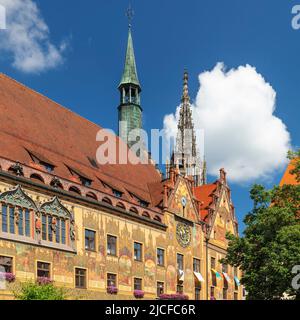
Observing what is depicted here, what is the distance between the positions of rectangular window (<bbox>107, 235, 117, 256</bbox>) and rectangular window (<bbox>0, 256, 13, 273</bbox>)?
780 centimetres

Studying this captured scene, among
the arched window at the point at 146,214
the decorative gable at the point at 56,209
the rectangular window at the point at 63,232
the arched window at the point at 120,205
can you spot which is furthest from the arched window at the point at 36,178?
the arched window at the point at 146,214

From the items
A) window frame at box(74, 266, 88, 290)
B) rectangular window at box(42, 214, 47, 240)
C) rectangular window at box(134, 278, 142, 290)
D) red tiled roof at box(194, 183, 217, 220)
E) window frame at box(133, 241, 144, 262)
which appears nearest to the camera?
rectangular window at box(42, 214, 47, 240)

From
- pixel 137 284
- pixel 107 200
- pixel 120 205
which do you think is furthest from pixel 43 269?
pixel 137 284

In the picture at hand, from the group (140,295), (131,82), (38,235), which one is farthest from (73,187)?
(131,82)

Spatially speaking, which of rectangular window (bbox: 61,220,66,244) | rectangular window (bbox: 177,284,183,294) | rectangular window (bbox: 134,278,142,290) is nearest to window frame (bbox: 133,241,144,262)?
rectangular window (bbox: 134,278,142,290)

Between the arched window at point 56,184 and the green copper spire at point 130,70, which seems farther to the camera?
the green copper spire at point 130,70

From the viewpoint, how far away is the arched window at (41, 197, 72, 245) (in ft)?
87.1

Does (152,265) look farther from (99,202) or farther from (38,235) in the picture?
(38,235)

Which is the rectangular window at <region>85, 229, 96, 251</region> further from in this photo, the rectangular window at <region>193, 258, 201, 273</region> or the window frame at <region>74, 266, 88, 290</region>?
the rectangular window at <region>193, 258, 201, 273</region>

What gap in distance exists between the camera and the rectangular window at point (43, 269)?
2594 cm

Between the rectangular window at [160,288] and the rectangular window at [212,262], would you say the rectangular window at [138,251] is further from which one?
the rectangular window at [212,262]

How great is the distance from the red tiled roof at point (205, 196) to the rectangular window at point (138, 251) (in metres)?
10.5

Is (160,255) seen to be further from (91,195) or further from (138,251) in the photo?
(91,195)

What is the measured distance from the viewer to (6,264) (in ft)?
79.2
